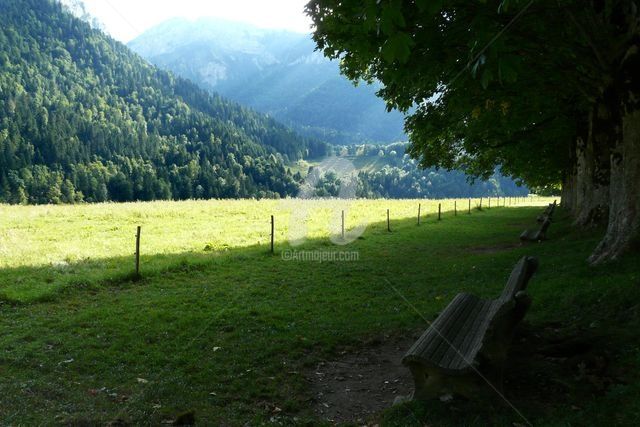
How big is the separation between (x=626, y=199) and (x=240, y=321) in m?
10.4

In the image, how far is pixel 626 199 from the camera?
1138cm

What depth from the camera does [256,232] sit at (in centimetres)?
3034

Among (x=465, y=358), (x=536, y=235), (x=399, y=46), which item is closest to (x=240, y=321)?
(x=465, y=358)

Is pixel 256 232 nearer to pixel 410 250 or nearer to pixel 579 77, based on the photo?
pixel 410 250

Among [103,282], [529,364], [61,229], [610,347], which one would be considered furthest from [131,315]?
[61,229]

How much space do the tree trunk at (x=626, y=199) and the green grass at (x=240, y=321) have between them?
80 centimetres

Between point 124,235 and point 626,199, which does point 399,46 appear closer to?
point 626,199

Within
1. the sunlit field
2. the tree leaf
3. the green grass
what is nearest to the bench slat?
the green grass

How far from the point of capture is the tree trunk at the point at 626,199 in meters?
11.2

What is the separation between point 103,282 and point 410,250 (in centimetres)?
1462

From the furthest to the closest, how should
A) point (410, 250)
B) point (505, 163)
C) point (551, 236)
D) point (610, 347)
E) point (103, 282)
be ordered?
point (505, 163)
point (410, 250)
point (551, 236)
point (103, 282)
point (610, 347)

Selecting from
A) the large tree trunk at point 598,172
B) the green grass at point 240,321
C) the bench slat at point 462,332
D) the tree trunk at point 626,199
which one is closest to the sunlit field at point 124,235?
the green grass at point 240,321

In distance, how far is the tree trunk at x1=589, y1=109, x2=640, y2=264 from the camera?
11164mm

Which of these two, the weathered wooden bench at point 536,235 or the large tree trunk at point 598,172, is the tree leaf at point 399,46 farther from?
the weathered wooden bench at point 536,235
